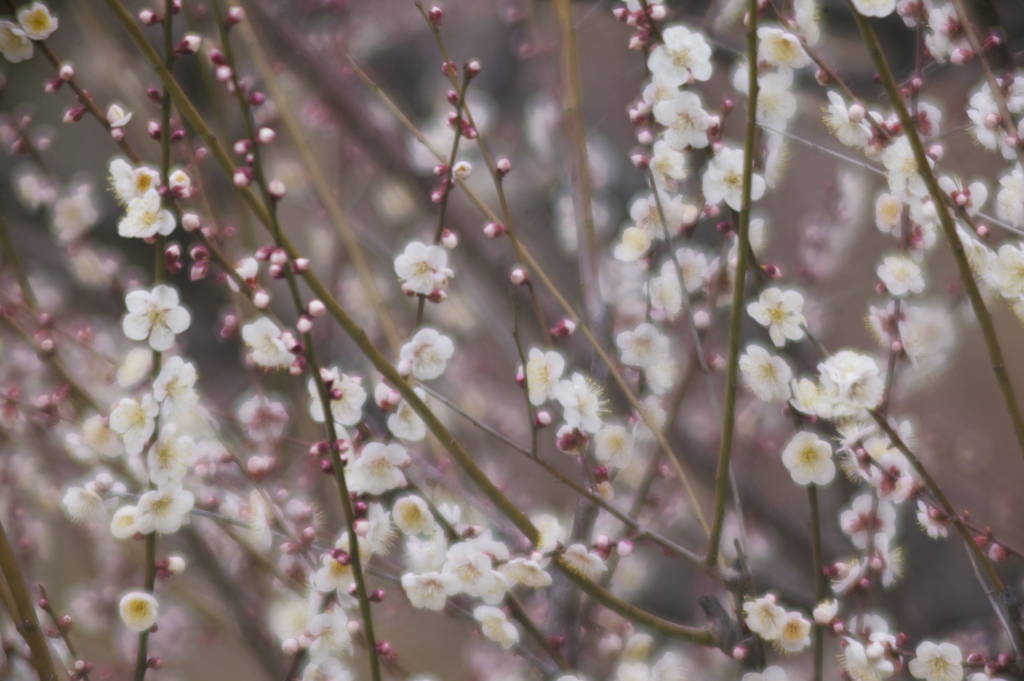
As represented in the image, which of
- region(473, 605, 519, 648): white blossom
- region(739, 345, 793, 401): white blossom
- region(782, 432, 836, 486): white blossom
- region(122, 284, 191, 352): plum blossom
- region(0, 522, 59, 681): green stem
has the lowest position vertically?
region(0, 522, 59, 681): green stem

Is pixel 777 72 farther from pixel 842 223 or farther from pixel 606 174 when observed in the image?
pixel 606 174

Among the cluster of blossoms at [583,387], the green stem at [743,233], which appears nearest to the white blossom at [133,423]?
the cluster of blossoms at [583,387]

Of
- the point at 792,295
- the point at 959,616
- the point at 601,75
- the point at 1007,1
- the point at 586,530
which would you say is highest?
the point at 601,75

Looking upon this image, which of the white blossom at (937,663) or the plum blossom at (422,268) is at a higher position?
the white blossom at (937,663)

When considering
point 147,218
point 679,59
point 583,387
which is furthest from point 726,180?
point 147,218

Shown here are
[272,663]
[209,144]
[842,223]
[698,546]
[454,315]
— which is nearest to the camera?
[209,144]

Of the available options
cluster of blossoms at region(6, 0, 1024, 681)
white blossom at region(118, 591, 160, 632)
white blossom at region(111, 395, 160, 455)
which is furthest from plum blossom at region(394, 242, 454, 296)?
white blossom at region(118, 591, 160, 632)

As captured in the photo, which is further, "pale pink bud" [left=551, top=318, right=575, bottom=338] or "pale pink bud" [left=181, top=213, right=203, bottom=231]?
"pale pink bud" [left=551, top=318, right=575, bottom=338]

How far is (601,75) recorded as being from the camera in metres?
2.28

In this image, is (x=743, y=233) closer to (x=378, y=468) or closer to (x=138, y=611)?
(x=378, y=468)

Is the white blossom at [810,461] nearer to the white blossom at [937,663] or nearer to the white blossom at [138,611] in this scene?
the white blossom at [937,663]

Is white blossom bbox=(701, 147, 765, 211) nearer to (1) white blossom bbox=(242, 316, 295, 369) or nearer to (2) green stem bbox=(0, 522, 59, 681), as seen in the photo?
(1) white blossom bbox=(242, 316, 295, 369)

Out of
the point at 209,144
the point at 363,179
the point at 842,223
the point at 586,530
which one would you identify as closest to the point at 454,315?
the point at 363,179

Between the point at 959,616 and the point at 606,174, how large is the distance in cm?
119
